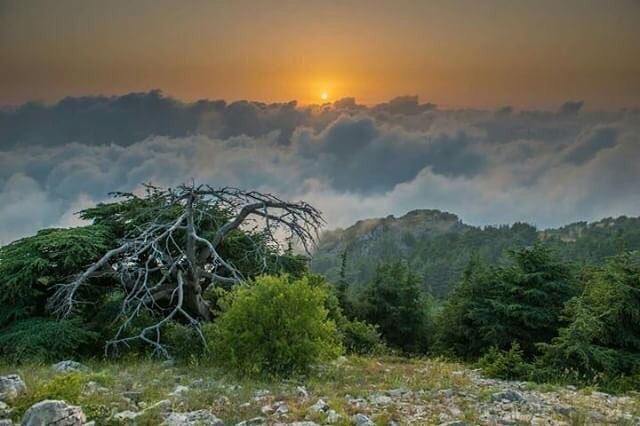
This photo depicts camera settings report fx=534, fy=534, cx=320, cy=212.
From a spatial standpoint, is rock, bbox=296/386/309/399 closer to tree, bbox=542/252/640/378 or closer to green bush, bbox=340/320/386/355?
tree, bbox=542/252/640/378

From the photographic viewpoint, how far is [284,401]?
8039 mm

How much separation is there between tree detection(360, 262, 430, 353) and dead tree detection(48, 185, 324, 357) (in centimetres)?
1176

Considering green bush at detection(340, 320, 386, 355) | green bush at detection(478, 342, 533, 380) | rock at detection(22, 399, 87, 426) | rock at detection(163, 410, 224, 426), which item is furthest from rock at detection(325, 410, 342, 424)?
green bush at detection(340, 320, 386, 355)

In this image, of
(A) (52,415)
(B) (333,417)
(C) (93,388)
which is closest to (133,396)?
(C) (93,388)

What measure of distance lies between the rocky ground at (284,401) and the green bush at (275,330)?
519 millimetres

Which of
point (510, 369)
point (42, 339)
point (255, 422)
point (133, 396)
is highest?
point (42, 339)

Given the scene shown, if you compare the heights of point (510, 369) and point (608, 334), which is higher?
point (608, 334)

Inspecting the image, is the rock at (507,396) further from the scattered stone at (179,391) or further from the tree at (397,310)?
the tree at (397,310)

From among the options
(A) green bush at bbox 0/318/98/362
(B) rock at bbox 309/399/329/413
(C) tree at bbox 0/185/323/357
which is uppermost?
(C) tree at bbox 0/185/323/357

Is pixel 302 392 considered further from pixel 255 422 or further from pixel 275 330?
pixel 275 330

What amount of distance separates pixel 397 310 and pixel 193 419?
20.4 metres

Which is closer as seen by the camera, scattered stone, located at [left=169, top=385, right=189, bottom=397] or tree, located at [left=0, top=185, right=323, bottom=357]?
scattered stone, located at [left=169, top=385, right=189, bottom=397]

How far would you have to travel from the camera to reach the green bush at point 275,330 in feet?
34.1

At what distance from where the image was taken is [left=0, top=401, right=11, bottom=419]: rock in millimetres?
6811
